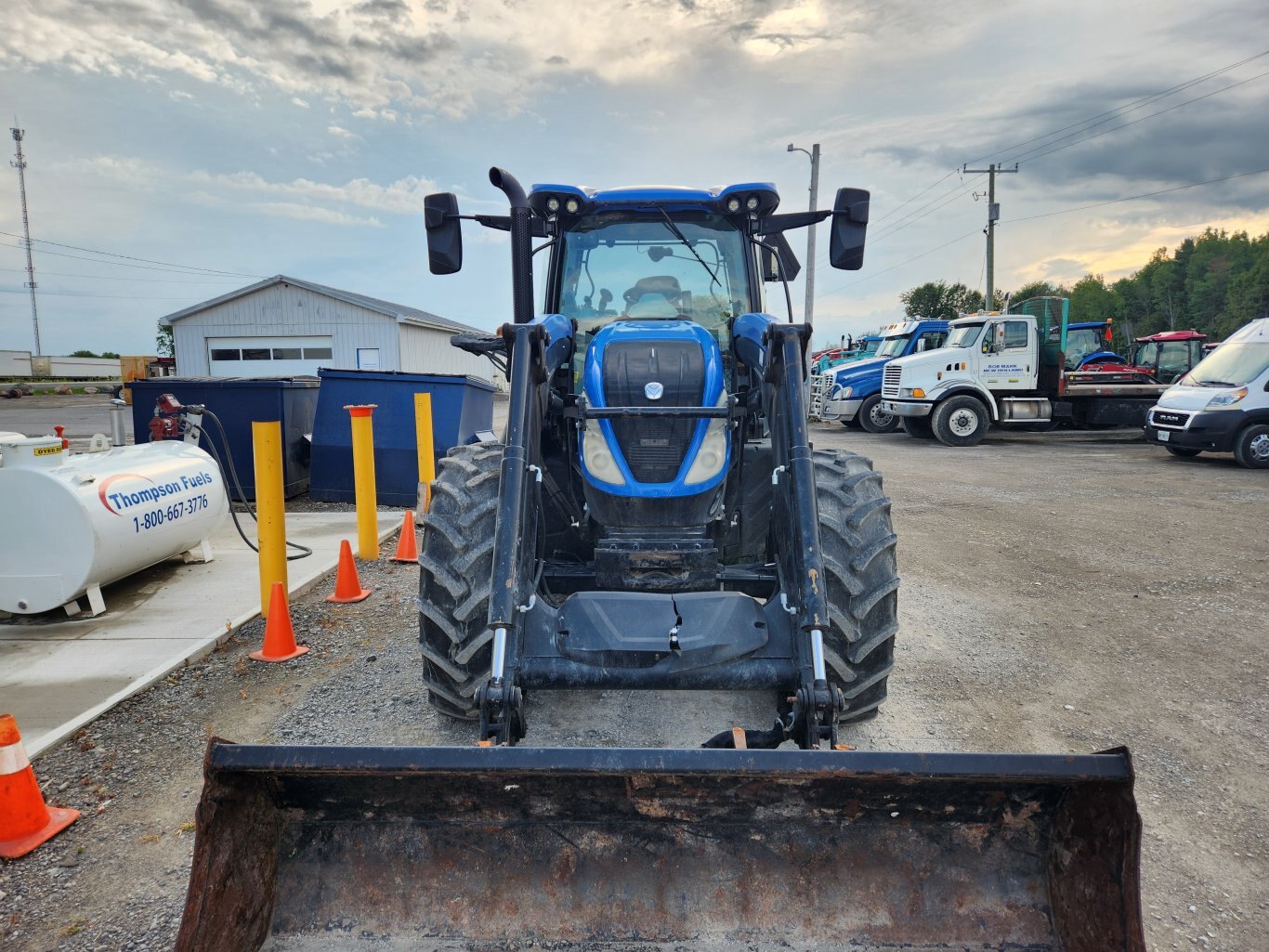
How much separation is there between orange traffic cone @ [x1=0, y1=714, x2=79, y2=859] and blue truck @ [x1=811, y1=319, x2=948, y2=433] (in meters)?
18.9

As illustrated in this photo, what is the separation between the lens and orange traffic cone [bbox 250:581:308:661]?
4676 mm

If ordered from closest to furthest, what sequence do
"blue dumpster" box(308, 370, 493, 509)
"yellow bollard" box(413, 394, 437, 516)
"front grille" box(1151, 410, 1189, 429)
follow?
"yellow bollard" box(413, 394, 437, 516) < "blue dumpster" box(308, 370, 493, 509) < "front grille" box(1151, 410, 1189, 429)

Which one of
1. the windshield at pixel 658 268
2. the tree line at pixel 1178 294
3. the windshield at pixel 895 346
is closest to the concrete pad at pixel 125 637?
the windshield at pixel 658 268

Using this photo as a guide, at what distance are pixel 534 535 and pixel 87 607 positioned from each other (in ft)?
13.7

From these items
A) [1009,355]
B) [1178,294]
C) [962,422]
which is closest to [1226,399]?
[1009,355]

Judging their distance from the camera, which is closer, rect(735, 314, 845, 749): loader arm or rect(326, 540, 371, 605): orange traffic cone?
rect(735, 314, 845, 749): loader arm

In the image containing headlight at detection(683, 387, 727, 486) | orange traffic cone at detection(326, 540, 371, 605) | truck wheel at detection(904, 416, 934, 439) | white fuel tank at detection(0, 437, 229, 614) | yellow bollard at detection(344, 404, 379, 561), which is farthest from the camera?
truck wheel at detection(904, 416, 934, 439)

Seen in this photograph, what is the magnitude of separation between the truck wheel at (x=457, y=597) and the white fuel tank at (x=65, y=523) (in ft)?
10.1

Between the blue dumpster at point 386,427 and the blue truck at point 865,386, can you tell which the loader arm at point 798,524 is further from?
A: the blue truck at point 865,386

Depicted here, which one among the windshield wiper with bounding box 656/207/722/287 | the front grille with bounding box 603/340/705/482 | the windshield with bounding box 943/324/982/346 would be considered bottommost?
the front grille with bounding box 603/340/705/482

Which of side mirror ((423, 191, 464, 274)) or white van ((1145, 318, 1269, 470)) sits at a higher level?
side mirror ((423, 191, 464, 274))

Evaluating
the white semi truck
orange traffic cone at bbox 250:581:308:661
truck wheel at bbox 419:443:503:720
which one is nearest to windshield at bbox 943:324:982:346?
the white semi truck

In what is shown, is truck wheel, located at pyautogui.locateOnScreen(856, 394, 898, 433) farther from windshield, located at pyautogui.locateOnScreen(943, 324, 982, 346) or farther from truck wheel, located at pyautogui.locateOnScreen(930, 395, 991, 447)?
truck wheel, located at pyautogui.locateOnScreen(930, 395, 991, 447)

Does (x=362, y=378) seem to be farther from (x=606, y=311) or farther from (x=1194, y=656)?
(x=1194, y=656)
